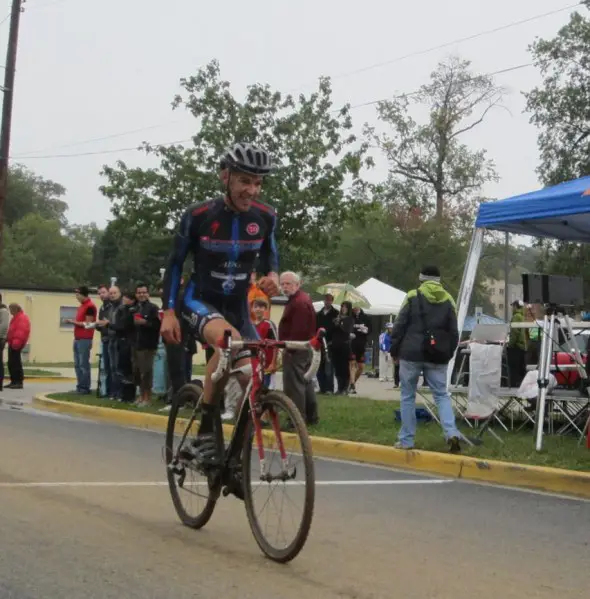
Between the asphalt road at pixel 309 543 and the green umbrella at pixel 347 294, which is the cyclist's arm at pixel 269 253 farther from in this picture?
the green umbrella at pixel 347 294

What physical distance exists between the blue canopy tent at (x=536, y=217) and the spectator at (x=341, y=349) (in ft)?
17.3

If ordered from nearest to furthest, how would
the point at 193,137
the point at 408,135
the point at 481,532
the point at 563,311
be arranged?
the point at 481,532 < the point at 563,311 < the point at 193,137 < the point at 408,135

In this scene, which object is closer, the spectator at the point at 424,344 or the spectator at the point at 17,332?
the spectator at the point at 424,344

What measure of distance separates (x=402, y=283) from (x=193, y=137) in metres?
33.9

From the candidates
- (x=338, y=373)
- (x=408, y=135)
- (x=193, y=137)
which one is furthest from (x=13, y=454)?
(x=408, y=135)

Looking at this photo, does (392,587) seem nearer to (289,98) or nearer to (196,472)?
(196,472)

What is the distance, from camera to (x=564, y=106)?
131 ft

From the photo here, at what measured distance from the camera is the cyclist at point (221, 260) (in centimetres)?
550

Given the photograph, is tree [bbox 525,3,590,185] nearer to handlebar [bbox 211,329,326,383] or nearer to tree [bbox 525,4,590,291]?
tree [bbox 525,4,590,291]

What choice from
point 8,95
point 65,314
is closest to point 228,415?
point 8,95

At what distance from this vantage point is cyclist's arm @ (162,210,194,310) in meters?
5.67

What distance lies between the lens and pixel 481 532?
6.25 metres

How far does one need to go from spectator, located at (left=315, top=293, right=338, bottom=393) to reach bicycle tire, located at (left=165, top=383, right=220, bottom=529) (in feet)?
35.6

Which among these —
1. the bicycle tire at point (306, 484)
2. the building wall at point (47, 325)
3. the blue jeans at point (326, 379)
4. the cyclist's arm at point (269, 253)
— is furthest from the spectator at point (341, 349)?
the building wall at point (47, 325)
